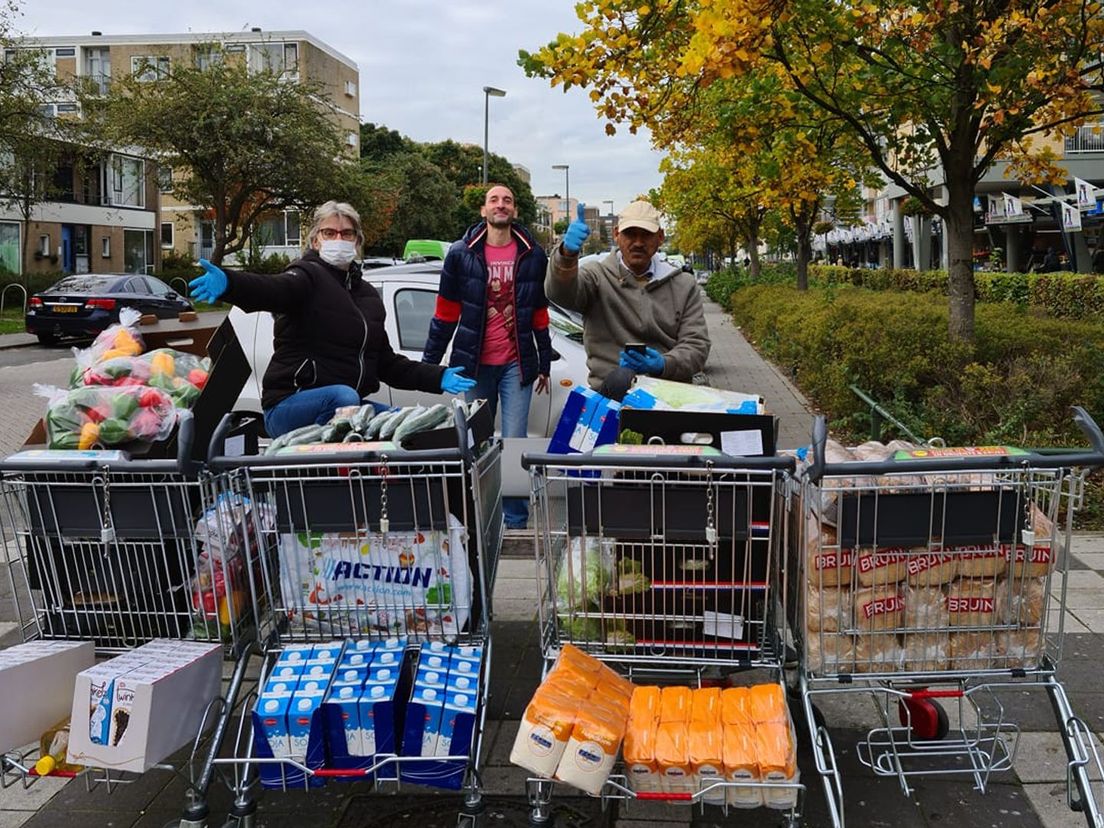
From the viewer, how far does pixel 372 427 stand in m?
3.35

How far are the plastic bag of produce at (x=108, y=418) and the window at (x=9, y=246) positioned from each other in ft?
134

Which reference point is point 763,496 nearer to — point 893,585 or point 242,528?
point 893,585

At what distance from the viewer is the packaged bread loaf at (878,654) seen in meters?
2.97

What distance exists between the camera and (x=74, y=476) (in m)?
3.15

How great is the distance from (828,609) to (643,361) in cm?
174

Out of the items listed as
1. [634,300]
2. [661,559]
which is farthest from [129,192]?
[661,559]

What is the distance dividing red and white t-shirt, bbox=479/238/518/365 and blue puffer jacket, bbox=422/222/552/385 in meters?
0.03

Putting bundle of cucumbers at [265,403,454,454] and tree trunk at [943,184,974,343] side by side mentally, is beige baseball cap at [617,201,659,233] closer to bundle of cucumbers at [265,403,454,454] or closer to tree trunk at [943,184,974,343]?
bundle of cucumbers at [265,403,454,454]

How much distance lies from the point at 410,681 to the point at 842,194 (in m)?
18.6

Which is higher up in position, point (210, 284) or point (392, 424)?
point (210, 284)

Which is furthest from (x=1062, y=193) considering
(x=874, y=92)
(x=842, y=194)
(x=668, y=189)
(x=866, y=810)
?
(x=866, y=810)

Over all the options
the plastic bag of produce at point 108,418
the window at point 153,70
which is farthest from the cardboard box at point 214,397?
the window at point 153,70

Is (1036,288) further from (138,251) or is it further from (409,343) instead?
(138,251)

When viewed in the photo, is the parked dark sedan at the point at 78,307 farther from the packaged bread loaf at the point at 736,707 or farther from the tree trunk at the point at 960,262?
the packaged bread loaf at the point at 736,707
